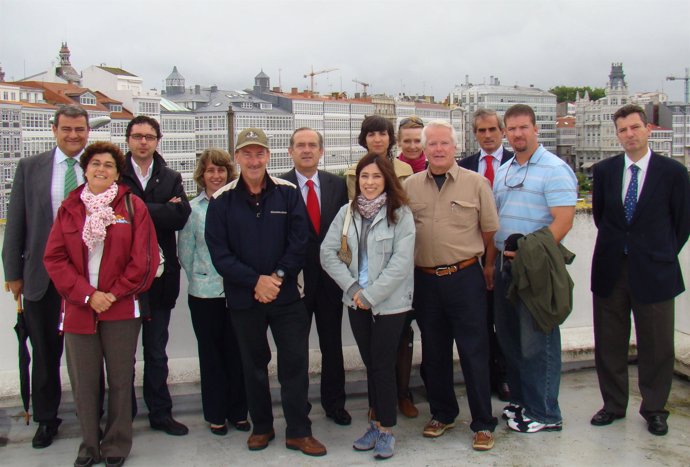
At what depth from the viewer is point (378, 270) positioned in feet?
9.97

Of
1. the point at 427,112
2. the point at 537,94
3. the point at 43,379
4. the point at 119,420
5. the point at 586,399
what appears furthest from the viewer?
the point at 537,94

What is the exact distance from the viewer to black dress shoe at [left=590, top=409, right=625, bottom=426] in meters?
3.32

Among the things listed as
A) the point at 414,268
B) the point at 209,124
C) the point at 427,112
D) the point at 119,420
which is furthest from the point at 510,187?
the point at 427,112

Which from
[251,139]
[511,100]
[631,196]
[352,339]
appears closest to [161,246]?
[251,139]

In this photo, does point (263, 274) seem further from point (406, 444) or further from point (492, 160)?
point (492, 160)

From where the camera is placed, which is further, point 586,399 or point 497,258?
point 586,399

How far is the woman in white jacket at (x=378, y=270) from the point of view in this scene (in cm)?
301

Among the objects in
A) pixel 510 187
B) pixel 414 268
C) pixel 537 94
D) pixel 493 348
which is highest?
pixel 537 94

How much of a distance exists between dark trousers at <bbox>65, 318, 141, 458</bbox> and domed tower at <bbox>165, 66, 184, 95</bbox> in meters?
82.5

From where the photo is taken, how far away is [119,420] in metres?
3.00

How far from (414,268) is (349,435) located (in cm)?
88

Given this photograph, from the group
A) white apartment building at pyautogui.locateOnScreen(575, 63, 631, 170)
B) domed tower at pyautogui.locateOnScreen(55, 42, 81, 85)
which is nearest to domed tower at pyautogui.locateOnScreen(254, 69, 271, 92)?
domed tower at pyautogui.locateOnScreen(55, 42, 81, 85)

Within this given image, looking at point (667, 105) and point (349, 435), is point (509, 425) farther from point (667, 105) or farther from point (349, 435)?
point (667, 105)

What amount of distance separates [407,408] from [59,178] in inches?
82.2
